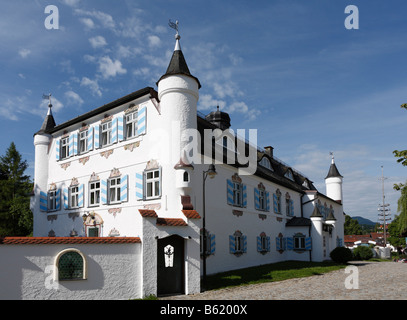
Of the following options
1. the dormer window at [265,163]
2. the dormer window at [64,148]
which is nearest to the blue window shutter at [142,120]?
the dormer window at [64,148]

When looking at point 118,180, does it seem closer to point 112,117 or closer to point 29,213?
point 112,117

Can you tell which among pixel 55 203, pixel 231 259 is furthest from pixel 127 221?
pixel 55 203

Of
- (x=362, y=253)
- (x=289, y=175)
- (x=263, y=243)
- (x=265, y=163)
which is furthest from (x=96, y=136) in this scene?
(x=362, y=253)

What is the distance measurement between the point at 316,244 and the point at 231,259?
1057 cm

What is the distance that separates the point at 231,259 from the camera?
20.1 metres

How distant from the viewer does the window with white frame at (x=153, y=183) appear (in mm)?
17047

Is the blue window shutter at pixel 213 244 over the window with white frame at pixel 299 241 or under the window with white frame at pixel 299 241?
over

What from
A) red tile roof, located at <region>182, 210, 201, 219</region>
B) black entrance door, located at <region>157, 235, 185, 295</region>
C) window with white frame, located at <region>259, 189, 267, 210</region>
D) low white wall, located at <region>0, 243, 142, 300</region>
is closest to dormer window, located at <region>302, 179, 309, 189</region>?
window with white frame, located at <region>259, 189, 267, 210</region>

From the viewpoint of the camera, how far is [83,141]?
22062 mm

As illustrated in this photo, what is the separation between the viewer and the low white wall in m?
11.1

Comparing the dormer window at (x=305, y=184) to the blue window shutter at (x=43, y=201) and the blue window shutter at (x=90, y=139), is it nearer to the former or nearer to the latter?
the blue window shutter at (x=90, y=139)

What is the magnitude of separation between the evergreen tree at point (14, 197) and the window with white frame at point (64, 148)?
7.70m

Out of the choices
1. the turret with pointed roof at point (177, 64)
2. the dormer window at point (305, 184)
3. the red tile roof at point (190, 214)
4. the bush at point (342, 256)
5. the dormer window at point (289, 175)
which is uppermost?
the turret with pointed roof at point (177, 64)

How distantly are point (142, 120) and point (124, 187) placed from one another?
336 cm
